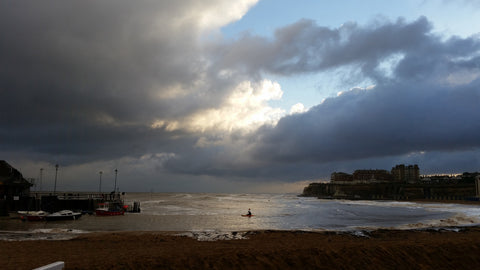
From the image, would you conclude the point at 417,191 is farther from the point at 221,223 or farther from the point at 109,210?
the point at 109,210

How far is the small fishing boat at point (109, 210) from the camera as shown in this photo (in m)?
50.2

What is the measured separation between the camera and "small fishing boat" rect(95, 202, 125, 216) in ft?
165

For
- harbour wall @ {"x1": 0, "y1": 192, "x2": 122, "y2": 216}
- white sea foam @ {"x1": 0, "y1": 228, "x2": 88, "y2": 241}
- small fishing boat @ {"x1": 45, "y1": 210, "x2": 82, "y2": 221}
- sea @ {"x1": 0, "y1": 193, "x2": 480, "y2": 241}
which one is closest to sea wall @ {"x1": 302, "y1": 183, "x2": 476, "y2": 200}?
sea @ {"x1": 0, "y1": 193, "x2": 480, "y2": 241}

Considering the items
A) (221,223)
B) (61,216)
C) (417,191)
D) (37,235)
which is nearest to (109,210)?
(61,216)

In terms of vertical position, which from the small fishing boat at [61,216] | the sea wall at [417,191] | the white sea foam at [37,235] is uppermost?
the white sea foam at [37,235]

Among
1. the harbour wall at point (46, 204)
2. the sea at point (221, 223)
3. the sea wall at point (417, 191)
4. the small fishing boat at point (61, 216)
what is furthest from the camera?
the sea wall at point (417, 191)

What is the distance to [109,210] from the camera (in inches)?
2035

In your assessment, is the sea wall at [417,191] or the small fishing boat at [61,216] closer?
the small fishing boat at [61,216]

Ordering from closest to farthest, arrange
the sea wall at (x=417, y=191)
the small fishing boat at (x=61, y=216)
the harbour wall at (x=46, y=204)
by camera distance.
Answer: the small fishing boat at (x=61, y=216)
the harbour wall at (x=46, y=204)
the sea wall at (x=417, y=191)

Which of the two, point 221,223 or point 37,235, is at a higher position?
point 37,235

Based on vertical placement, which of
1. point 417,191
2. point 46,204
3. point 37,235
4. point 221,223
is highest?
point 37,235

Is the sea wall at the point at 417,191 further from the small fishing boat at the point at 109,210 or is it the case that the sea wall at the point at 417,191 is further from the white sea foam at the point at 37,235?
the white sea foam at the point at 37,235

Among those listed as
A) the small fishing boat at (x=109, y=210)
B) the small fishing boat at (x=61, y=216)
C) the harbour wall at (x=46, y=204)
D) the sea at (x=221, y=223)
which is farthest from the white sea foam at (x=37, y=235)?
the harbour wall at (x=46, y=204)

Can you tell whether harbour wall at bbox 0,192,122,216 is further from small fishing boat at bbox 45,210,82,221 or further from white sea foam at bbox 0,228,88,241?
white sea foam at bbox 0,228,88,241
